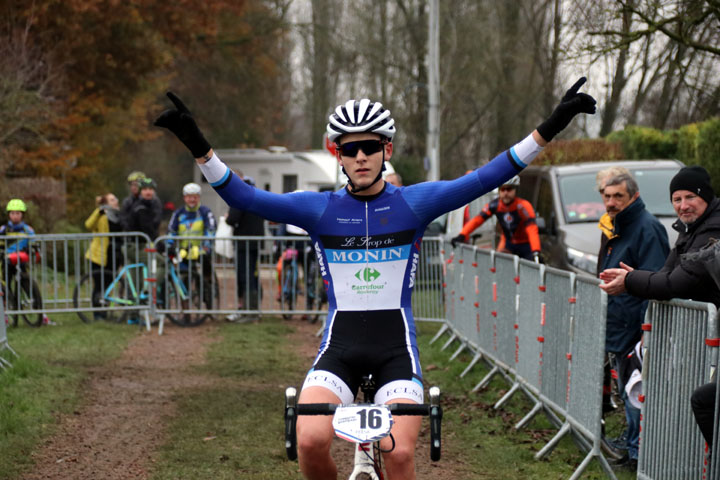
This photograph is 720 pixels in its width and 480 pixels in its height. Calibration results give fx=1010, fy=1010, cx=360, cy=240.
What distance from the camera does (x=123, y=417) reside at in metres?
8.98

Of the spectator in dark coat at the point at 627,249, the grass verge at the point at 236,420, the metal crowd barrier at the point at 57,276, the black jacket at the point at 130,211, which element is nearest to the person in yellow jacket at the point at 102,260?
the metal crowd barrier at the point at 57,276

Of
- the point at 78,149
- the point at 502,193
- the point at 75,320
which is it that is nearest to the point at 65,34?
the point at 78,149

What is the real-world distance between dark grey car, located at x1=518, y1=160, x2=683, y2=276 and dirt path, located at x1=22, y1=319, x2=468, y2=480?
129 inches

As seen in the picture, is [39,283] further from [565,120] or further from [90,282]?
[565,120]

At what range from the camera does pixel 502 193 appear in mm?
12242

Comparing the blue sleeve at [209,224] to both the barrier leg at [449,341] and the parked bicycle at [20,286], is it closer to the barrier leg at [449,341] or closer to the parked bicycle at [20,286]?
the parked bicycle at [20,286]

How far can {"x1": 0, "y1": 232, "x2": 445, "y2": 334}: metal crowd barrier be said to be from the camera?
14648mm

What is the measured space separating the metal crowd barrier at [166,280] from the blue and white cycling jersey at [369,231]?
31.3ft

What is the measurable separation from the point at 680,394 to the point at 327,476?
2253 millimetres

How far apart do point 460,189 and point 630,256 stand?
307 cm

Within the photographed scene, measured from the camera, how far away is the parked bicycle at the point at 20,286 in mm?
14344

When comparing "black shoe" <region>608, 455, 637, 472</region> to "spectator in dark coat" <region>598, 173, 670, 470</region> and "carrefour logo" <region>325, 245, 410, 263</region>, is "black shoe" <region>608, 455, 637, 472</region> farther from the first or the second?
"carrefour logo" <region>325, 245, 410, 263</region>

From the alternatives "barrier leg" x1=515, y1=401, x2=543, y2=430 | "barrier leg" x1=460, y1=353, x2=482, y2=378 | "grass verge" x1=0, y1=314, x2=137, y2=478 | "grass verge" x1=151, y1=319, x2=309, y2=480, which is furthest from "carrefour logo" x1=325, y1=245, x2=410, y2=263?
"barrier leg" x1=460, y1=353, x2=482, y2=378

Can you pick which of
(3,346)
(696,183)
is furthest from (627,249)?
(3,346)
